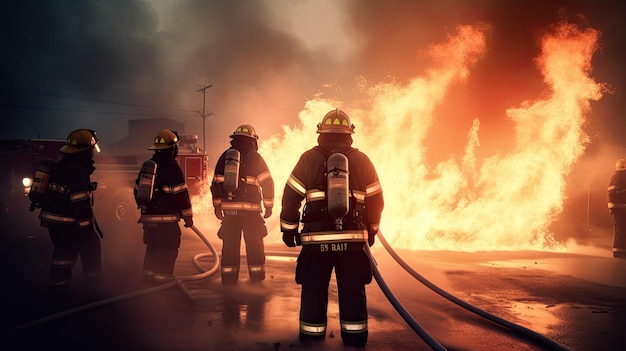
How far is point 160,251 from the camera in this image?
6.48m

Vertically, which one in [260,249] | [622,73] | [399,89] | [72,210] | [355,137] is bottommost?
[260,249]

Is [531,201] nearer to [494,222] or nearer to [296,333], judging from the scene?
[494,222]

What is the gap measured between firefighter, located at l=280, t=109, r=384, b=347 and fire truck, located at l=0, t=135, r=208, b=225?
11588mm

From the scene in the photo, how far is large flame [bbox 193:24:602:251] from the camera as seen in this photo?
12.2 metres

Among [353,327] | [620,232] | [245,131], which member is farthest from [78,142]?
[620,232]

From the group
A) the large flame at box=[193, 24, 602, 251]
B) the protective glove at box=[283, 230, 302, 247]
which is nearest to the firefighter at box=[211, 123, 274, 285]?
the protective glove at box=[283, 230, 302, 247]

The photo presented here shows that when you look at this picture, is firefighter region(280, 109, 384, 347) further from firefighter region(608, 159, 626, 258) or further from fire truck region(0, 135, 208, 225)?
fire truck region(0, 135, 208, 225)

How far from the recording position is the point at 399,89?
43.0 ft

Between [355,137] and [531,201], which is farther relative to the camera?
[355,137]

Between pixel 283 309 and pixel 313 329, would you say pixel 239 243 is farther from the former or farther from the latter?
pixel 313 329

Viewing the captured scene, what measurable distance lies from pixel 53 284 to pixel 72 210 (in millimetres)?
1026

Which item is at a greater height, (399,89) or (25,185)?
(399,89)

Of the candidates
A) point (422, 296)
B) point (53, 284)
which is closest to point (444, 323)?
point (422, 296)

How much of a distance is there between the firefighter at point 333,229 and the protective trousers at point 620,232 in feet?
30.6
